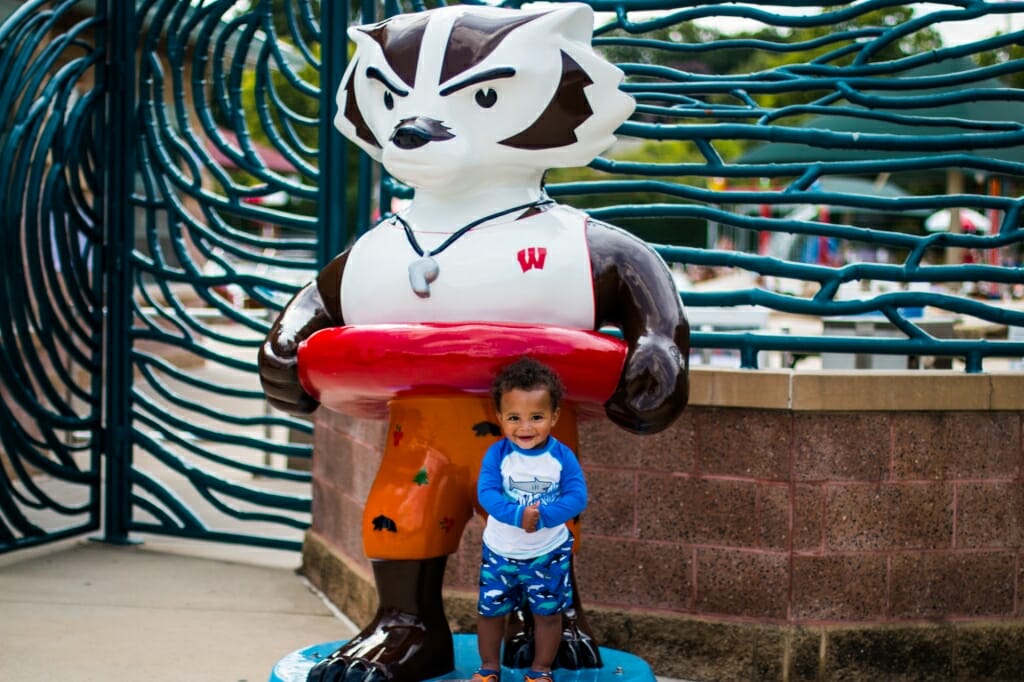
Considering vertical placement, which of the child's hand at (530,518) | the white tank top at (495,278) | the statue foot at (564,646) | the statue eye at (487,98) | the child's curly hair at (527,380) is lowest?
the statue foot at (564,646)

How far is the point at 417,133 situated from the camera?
9.98ft

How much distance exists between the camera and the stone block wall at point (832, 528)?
403 centimetres

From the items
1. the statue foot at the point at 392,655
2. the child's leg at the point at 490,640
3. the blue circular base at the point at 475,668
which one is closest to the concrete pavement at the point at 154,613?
the blue circular base at the point at 475,668

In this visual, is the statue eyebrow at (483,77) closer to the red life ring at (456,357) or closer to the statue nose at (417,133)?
the statue nose at (417,133)

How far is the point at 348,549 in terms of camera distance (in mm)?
4996

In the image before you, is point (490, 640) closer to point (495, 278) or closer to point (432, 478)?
point (432, 478)

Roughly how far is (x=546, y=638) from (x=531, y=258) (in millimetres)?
917

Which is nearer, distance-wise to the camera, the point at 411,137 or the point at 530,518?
the point at 530,518

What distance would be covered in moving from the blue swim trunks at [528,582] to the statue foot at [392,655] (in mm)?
257

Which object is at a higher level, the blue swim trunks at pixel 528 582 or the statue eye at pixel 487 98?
the statue eye at pixel 487 98

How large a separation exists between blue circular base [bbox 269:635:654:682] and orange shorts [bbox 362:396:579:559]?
1.04 feet

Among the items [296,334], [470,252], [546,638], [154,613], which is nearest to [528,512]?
[546,638]

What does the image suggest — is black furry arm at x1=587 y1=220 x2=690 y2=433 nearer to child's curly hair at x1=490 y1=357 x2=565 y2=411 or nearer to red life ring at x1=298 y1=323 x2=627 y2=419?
red life ring at x1=298 y1=323 x2=627 y2=419

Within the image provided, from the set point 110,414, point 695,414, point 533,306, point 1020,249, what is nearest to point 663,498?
point 695,414
